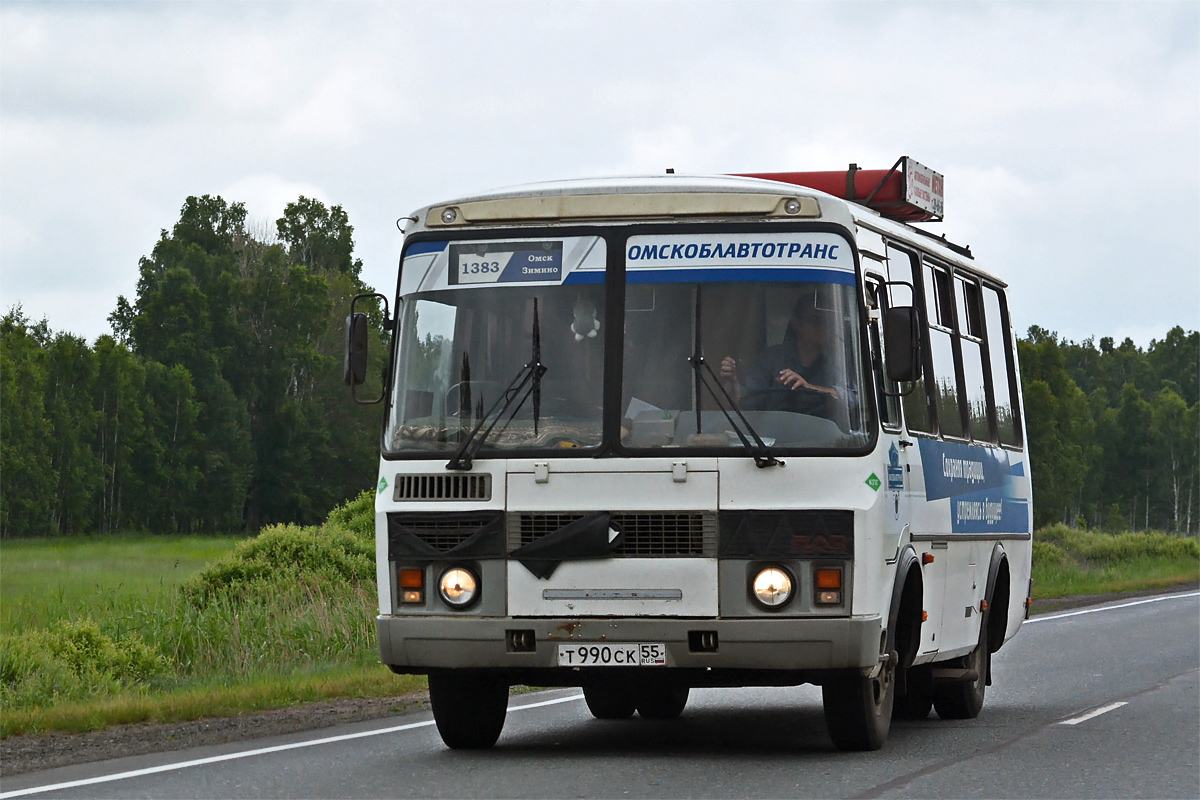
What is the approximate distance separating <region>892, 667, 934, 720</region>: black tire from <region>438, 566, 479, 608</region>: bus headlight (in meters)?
3.88

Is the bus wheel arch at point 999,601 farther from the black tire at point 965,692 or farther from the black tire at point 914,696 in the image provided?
the black tire at point 914,696

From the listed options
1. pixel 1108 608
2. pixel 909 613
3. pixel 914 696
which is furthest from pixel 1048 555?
pixel 909 613

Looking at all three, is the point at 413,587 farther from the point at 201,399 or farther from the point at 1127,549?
the point at 201,399

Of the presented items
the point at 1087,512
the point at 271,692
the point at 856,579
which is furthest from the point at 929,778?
the point at 1087,512

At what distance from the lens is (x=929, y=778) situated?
31.1 feet

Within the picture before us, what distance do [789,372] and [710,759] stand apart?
2176mm

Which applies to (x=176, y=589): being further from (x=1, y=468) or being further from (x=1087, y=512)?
(x=1087, y=512)

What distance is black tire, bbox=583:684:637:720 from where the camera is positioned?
501 inches

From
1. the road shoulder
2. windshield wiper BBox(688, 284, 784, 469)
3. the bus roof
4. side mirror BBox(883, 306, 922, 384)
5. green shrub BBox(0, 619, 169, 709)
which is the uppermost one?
the bus roof

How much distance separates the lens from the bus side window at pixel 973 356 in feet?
42.2

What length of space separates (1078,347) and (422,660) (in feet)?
514

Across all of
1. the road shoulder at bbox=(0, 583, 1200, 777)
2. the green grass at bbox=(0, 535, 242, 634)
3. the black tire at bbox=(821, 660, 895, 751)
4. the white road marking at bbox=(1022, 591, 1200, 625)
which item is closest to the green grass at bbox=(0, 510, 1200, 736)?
the green grass at bbox=(0, 535, 242, 634)

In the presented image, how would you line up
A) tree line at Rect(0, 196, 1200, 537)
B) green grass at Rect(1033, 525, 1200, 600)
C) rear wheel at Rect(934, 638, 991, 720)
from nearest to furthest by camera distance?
rear wheel at Rect(934, 638, 991, 720), green grass at Rect(1033, 525, 1200, 600), tree line at Rect(0, 196, 1200, 537)

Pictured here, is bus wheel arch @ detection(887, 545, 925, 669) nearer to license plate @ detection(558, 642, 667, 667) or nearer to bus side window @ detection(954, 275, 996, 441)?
license plate @ detection(558, 642, 667, 667)
